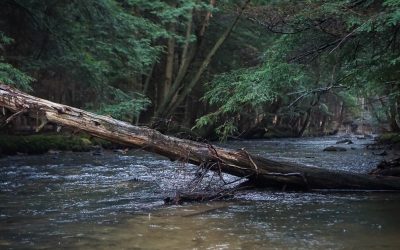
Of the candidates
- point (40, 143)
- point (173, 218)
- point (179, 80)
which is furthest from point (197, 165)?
point (179, 80)

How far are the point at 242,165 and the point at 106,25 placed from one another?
7610 mm

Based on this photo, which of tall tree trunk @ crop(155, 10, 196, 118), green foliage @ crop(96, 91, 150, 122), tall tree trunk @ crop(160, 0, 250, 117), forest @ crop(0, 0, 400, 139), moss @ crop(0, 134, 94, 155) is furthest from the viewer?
tall tree trunk @ crop(155, 10, 196, 118)

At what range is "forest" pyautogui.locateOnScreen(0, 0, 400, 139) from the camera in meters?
8.02

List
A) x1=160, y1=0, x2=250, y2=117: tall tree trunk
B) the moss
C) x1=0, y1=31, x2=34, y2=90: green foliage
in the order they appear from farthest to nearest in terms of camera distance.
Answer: x1=160, y1=0, x2=250, y2=117: tall tree trunk → the moss → x1=0, y1=31, x2=34, y2=90: green foliage

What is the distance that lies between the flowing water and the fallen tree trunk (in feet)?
0.94

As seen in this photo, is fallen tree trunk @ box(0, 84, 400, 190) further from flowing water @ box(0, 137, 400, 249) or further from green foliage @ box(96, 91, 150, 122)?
green foliage @ box(96, 91, 150, 122)

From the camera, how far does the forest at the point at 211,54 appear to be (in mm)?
8023

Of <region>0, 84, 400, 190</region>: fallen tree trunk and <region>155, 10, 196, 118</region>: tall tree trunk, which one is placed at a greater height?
<region>155, 10, 196, 118</region>: tall tree trunk

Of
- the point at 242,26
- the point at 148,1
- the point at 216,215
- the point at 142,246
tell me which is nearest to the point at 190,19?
the point at 148,1

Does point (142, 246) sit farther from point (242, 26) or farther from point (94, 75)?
point (242, 26)

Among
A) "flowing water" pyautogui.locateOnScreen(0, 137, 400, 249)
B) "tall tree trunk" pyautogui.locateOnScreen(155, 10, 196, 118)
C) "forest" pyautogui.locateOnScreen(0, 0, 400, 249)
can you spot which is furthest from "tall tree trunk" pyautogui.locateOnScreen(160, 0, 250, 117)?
"flowing water" pyautogui.locateOnScreen(0, 137, 400, 249)

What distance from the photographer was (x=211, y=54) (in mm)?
23844

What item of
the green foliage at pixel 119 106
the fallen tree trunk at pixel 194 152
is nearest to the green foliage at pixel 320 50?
the fallen tree trunk at pixel 194 152

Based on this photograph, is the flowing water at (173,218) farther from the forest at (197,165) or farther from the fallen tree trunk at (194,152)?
the fallen tree trunk at (194,152)
